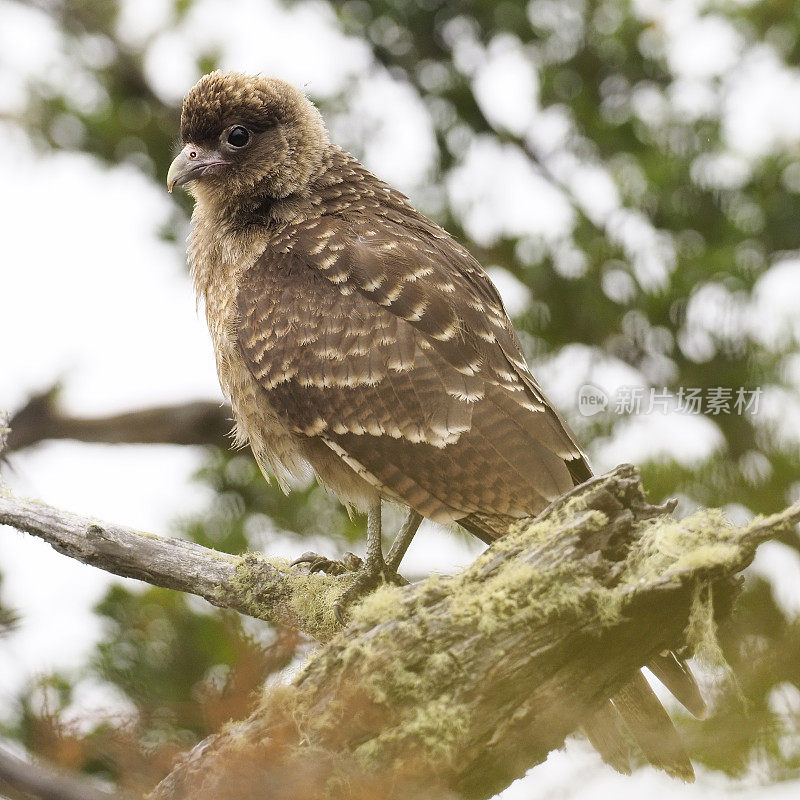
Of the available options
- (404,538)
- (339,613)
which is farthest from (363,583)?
(404,538)

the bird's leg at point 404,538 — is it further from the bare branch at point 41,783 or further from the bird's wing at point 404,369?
the bare branch at point 41,783

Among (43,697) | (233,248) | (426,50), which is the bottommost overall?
(43,697)

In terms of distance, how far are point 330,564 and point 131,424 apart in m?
1.70

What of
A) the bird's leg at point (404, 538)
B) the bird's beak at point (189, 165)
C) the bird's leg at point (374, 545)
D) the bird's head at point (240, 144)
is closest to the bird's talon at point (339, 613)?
the bird's leg at point (374, 545)

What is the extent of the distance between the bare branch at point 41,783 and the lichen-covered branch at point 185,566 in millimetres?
1843

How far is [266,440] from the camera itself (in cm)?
351

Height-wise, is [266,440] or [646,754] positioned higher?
[266,440]

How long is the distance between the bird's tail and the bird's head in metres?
2.27

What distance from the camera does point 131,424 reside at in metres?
4.71

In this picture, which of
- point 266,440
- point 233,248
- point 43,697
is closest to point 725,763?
point 43,697

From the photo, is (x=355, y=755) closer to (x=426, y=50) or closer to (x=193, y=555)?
(x=193, y=555)

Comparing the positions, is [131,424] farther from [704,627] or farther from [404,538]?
[704,627]

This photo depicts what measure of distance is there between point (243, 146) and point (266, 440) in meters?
1.24

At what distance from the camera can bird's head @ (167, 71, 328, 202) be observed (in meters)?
3.89
